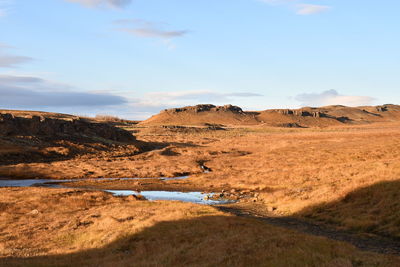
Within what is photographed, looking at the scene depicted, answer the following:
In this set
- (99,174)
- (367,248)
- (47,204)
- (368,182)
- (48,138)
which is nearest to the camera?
(367,248)

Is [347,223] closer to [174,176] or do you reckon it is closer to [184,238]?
[184,238]

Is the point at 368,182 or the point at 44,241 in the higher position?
the point at 368,182

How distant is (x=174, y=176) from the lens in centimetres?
Answer: 5216

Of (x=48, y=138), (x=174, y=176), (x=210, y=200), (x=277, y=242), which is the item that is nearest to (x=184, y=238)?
(x=277, y=242)

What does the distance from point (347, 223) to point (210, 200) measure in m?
14.2

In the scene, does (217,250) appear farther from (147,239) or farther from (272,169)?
(272,169)

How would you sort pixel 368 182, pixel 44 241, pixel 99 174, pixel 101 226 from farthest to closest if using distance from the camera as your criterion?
pixel 99 174
pixel 368 182
pixel 101 226
pixel 44 241

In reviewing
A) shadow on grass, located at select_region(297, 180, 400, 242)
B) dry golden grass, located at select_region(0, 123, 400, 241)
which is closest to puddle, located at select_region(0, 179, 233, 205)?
dry golden grass, located at select_region(0, 123, 400, 241)

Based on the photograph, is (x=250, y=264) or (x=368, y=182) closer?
(x=250, y=264)

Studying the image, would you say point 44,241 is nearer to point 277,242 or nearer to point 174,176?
point 277,242

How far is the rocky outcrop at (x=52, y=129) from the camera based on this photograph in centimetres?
6831

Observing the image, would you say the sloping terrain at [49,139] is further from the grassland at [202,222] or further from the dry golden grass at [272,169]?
the grassland at [202,222]

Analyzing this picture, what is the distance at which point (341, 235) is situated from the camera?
73.2 ft

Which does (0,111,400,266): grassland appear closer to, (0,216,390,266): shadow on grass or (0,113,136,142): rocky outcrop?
(0,216,390,266): shadow on grass
